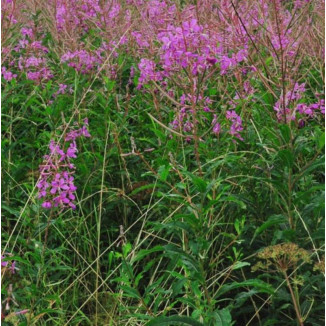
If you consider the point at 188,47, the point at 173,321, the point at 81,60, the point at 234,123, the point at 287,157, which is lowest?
the point at 173,321

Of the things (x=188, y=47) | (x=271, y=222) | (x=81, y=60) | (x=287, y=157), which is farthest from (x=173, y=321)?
(x=81, y=60)

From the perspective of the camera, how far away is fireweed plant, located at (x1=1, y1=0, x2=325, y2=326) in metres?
2.24

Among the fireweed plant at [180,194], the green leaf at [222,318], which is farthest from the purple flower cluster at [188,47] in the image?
the green leaf at [222,318]

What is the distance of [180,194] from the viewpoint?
2338 mm

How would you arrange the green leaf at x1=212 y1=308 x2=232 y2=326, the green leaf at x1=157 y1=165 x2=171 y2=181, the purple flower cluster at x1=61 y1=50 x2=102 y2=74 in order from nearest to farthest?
the green leaf at x1=212 y1=308 x2=232 y2=326 → the green leaf at x1=157 y1=165 x2=171 y2=181 → the purple flower cluster at x1=61 y1=50 x2=102 y2=74

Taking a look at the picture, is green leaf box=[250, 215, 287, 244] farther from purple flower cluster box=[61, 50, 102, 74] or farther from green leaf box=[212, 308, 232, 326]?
purple flower cluster box=[61, 50, 102, 74]

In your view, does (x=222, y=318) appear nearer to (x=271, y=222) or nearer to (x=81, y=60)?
(x=271, y=222)

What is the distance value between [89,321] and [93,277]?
1.37 ft

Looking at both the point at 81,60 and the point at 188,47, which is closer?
the point at 188,47

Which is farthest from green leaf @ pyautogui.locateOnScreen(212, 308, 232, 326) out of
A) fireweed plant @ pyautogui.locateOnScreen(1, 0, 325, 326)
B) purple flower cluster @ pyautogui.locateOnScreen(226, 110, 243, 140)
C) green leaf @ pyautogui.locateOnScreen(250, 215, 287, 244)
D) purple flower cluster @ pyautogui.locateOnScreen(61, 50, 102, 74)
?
purple flower cluster @ pyautogui.locateOnScreen(61, 50, 102, 74)

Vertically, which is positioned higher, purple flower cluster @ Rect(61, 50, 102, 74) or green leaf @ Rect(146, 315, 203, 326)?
purple flower cluster @ Rect(61, 50, 102, 74)

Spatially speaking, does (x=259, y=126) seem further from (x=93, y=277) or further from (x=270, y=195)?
(x=93, y=277)

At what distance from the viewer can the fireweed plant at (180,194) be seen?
88.1 inches

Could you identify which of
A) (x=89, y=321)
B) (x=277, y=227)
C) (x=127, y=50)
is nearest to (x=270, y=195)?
(x=277, y=227)
